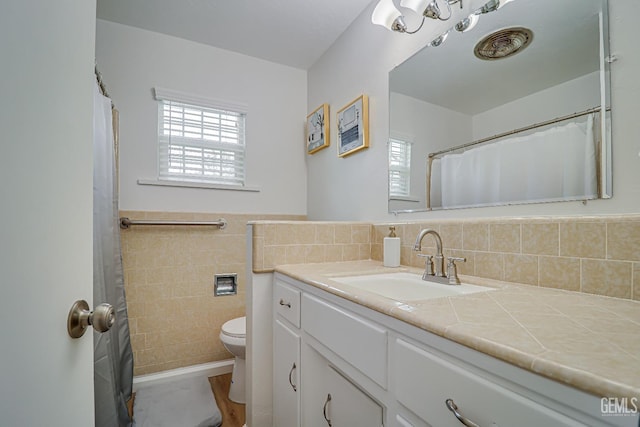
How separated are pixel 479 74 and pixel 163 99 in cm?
207

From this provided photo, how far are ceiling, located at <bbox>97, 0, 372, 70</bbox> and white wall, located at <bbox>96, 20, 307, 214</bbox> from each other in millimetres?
111

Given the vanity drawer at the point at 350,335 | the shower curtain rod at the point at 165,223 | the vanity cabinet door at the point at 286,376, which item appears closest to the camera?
the vanity drawer at the point at 350,335

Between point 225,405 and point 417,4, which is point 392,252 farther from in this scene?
point 225,405

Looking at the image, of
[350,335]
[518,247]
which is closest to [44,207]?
[350,335]

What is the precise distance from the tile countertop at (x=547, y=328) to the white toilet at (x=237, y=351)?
1.14 meters

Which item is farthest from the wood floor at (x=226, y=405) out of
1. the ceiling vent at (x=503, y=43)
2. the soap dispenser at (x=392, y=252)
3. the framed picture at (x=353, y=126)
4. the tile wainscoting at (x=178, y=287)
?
the ceiling vent at (x=503, y=43)

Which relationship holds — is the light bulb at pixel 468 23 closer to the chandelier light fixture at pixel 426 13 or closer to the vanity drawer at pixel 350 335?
the chandelier light fixture at pixel 426 13

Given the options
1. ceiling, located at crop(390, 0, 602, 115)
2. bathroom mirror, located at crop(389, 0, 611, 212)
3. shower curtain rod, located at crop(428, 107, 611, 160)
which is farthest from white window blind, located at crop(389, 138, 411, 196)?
ceiling, located at crop(390, 0, 602, 115)

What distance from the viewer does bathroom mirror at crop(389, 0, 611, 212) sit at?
89cm

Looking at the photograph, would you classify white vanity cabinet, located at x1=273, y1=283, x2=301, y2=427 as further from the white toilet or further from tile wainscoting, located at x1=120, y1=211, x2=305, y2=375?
tile wainscoting, located at x1=120, y1=211, x2=305, y2=375

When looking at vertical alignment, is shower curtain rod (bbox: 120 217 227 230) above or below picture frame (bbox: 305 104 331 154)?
below

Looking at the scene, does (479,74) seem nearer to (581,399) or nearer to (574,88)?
(574,88)

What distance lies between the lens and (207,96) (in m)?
2.27

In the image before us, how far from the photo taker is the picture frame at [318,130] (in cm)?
229
